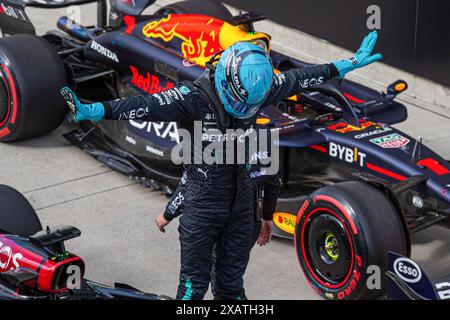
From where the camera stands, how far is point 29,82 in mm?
8109

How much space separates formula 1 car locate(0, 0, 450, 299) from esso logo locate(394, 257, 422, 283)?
50.5 inches

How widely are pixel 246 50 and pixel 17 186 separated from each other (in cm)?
350

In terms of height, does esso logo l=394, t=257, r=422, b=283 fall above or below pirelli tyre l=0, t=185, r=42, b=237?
above

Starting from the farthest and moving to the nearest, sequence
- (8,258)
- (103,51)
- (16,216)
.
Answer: (103,51) → (16,216) → (8,258)

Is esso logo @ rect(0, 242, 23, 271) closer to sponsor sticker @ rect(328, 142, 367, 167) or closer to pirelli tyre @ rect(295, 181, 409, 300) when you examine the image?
pirelli tyre @ rect(295, 181, 409, 300)

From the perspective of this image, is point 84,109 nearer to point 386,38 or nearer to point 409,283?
point 409,283

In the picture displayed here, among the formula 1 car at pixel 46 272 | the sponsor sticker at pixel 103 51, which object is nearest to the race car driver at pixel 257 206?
the formula 1 car at pixel 46 272

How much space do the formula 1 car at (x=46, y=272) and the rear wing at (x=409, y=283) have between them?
1.33 m

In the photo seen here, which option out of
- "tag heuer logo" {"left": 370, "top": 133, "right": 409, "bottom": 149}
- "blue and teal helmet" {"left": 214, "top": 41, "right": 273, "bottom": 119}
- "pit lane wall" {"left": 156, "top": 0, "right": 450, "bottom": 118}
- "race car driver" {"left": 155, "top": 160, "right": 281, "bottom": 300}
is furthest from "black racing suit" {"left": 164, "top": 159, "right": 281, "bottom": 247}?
"pit lane wall" {"left": 156, "top": 0, "right": 450, "bottom": 118}

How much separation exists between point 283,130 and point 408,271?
2.44 meters

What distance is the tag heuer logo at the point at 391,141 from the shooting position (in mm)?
6887

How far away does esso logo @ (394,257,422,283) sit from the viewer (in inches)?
184

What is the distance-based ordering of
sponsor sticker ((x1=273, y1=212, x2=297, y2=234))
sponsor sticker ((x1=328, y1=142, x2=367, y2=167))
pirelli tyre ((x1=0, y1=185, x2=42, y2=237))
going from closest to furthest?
pirelli tyre ((x1=0, y1=185, x2=42, y2=237)) < sponsor sticker ((x1=328, y1=142, x2=367, y2=167)) < sponsor sticker ((x1=273, y1=212, x2=297, y2=234))

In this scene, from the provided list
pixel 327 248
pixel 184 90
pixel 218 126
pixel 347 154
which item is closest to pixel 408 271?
pixel 218 126
